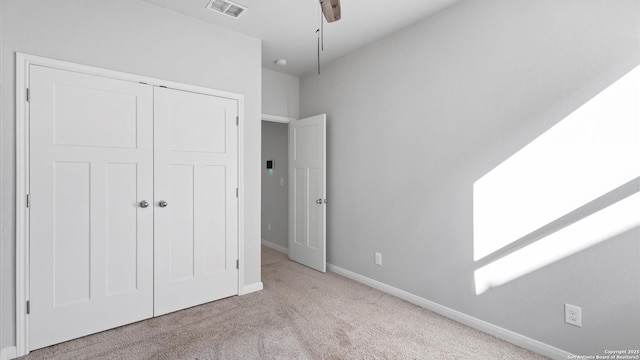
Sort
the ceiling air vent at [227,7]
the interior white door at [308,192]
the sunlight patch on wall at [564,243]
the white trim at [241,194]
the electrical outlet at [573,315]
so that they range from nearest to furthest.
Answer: the sunlight patch on wall at [564,243], the electrical outlet at [573,315], the ceiling air vent at [227,7], the white trim at [241,194], the interior white door at [308,192]

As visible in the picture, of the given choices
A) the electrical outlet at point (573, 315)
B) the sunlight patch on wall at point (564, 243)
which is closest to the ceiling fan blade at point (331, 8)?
the sunlight patch on wall at point (564, 243)

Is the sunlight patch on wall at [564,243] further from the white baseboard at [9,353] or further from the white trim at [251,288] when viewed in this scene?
the white baseboard at [9,353]

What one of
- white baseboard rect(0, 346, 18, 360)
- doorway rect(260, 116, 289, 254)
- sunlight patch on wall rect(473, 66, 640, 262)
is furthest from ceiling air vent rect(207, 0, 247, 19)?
white baseboard rect(0, 346, 18, 360)

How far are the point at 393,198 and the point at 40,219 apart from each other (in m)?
2.83

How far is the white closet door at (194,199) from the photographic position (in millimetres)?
2541

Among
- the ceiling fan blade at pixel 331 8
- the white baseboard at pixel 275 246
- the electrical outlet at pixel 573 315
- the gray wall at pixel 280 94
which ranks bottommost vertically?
the white baseboard at pixel 275 246

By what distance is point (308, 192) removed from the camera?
389 centimetres

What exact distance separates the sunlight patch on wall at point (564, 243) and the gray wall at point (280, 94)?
9.76 ft

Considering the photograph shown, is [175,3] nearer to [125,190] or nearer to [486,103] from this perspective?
[125,190]

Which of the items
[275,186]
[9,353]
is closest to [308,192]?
[275,186]

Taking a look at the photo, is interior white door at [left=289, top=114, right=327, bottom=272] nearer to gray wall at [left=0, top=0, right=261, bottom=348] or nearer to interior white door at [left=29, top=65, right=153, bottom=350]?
gray wall at [left=0, top=0, right=261, bottom=348]

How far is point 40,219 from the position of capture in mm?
2043

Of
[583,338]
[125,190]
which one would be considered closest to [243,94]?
[125,190]

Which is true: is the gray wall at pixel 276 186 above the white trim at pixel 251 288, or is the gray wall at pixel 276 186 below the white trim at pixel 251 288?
above
